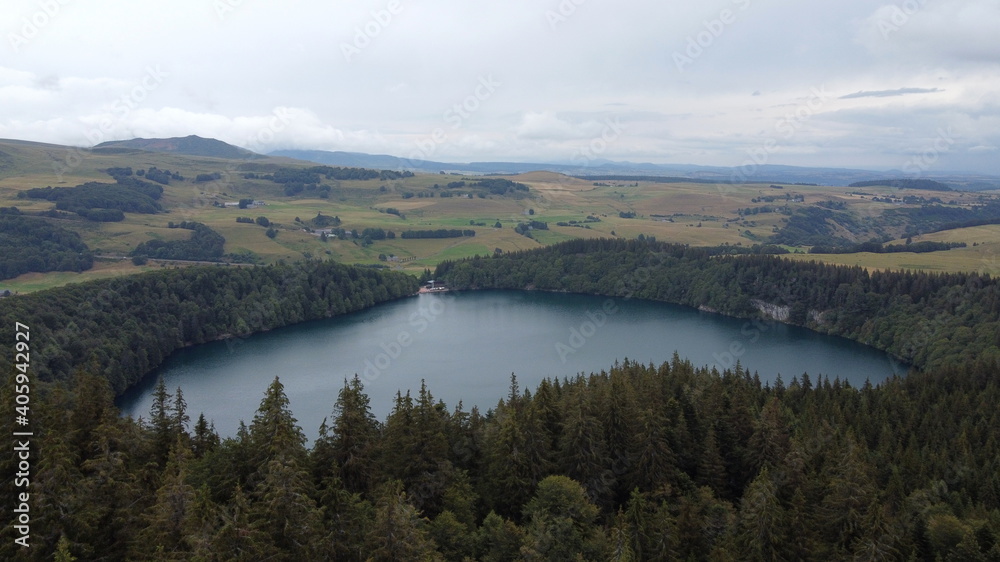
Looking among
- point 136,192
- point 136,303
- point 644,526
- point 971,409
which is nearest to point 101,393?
point 644,526

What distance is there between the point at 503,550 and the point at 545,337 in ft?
256

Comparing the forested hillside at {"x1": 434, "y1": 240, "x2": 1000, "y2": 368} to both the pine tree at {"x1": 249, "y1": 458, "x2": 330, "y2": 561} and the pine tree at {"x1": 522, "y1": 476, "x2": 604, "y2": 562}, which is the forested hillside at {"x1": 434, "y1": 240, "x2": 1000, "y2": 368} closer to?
the pine tree at {"x1": 522, "y1": 476, "x2": 604, "y2": 562}

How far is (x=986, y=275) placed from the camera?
321ft

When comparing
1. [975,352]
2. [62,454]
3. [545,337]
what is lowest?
[545,337]

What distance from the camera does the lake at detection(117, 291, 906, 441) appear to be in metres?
74.2

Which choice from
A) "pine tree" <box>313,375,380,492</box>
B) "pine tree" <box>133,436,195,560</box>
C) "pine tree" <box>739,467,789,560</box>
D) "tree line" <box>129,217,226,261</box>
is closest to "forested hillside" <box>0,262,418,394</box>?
"pine tree" <box>313,375,380,492</box>

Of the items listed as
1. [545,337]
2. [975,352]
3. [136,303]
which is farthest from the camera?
[545,337]

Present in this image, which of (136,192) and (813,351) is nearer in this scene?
(813,351)

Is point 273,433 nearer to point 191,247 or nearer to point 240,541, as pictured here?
point 240,541

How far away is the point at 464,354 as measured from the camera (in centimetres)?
9231

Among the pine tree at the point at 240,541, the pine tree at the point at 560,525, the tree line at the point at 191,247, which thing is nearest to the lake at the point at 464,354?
the pine tree at the point at 560,525

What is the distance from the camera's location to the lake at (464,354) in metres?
74.2

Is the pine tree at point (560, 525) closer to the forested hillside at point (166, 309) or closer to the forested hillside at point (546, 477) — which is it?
the forested hillside at point (546, 477)

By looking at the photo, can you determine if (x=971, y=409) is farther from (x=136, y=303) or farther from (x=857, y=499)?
(x=136, y=303)
